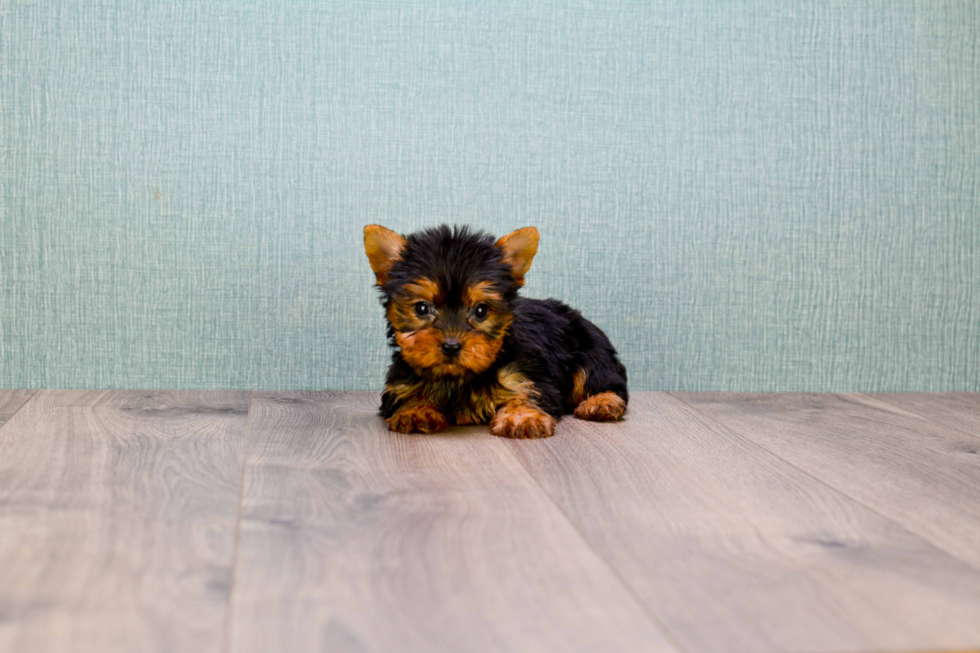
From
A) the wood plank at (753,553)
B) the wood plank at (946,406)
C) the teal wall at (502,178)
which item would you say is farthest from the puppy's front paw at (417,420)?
the wood plank at (946,406)

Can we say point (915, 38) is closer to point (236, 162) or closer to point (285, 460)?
point (236, 162)

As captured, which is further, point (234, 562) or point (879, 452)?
point (879, 452)

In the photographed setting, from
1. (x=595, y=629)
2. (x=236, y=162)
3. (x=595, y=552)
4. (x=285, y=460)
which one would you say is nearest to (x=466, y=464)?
(x=285, y=460)

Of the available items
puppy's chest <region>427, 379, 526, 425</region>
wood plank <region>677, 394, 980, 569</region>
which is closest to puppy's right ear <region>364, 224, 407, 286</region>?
puppy's chest <region>427, 379, 526, 425</region>

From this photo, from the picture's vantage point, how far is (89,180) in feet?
8.07

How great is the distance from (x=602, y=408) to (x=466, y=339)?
0.46 metres

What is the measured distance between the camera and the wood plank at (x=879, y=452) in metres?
1.39

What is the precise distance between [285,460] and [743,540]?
870mm

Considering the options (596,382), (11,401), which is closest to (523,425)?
(596,382)

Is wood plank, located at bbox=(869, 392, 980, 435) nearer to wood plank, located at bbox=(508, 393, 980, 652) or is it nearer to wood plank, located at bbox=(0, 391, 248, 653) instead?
wood plank, located at bbox=(508, 393, 980, 652)

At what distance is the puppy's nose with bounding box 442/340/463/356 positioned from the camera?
188cm

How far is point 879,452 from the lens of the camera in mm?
1872

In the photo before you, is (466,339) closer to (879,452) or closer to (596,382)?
(596,382)

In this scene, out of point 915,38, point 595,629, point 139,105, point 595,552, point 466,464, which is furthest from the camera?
point 915,38
